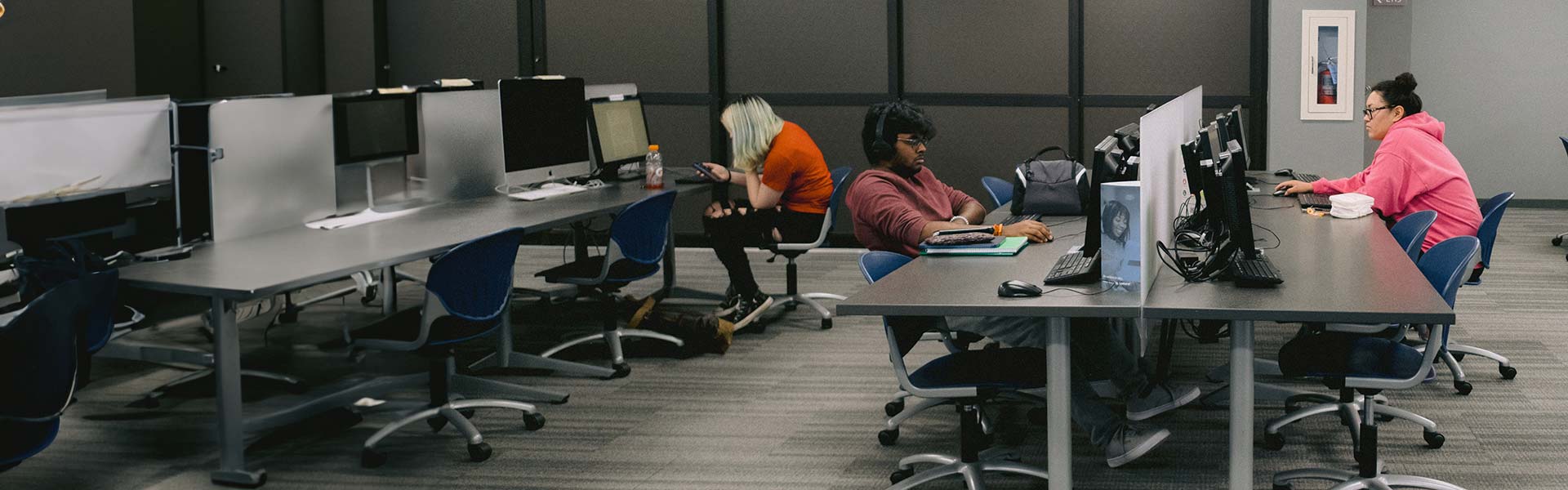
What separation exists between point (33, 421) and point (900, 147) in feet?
8.10

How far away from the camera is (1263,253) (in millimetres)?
3803

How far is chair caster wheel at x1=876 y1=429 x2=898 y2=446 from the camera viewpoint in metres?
4.16

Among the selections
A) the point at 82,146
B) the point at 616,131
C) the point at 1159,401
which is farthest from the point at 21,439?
the point at 616,131

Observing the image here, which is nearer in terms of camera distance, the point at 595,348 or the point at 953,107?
the point at 595,348

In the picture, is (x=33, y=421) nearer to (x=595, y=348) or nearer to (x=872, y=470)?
(x=872, y=470)

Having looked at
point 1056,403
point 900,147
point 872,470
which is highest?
point 900,147

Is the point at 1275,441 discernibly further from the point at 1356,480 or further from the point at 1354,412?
the point at 1356,480

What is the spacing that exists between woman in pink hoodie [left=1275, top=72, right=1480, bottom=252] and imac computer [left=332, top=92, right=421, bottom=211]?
11.6ft

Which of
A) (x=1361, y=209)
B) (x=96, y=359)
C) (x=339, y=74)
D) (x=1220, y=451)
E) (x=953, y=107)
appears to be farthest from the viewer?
(x=339, y=74)

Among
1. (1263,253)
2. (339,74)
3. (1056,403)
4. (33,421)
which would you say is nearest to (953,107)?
(339,74)

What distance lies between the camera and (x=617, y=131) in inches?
253

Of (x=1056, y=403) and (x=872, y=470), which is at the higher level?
(x=1056, y=403)

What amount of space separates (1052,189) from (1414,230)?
46.6 inches

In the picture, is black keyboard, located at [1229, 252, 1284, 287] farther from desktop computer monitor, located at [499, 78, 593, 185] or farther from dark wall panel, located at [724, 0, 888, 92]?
dark wall panel, located at [724, 0, 888, 92]
